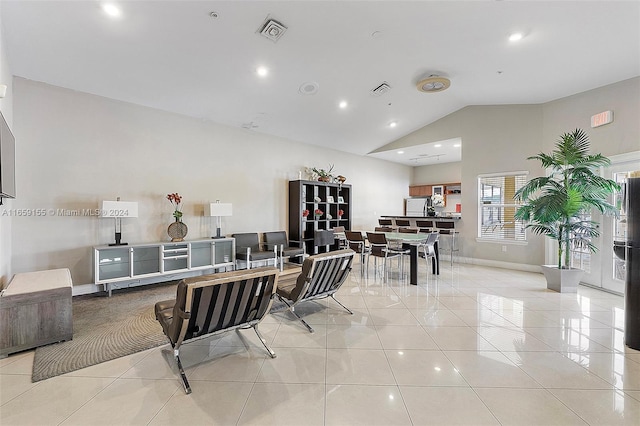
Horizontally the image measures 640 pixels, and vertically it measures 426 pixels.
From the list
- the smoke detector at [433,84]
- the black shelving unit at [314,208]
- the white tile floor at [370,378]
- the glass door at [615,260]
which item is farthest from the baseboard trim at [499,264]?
the smoke detector at [433,84]

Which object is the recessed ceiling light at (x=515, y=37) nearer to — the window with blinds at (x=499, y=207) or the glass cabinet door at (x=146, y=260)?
the window with blinds at (x=499, y=207)

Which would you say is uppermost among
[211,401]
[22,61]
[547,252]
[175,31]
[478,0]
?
[478,0]

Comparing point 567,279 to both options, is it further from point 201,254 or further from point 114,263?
point 114,263

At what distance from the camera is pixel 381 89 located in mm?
5344

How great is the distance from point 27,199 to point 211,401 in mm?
4036

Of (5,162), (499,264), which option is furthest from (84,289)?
(499,264)

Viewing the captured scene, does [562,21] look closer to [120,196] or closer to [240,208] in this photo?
[240,208]

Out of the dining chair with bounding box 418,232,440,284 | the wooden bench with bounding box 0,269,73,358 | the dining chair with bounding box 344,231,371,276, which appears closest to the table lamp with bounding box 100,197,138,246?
the wooden bench with bounding box 0,269,73,358

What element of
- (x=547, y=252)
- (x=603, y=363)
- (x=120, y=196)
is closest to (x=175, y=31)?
(x=120, y=196)

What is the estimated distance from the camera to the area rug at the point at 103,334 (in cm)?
247

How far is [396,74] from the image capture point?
489 cm

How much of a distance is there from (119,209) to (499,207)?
7.56 m

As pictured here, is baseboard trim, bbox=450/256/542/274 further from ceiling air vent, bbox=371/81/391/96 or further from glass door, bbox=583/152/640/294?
ceiling air vent, bbox=371/81/391/96

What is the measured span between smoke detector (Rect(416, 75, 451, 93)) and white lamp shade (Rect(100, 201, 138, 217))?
5081mm
